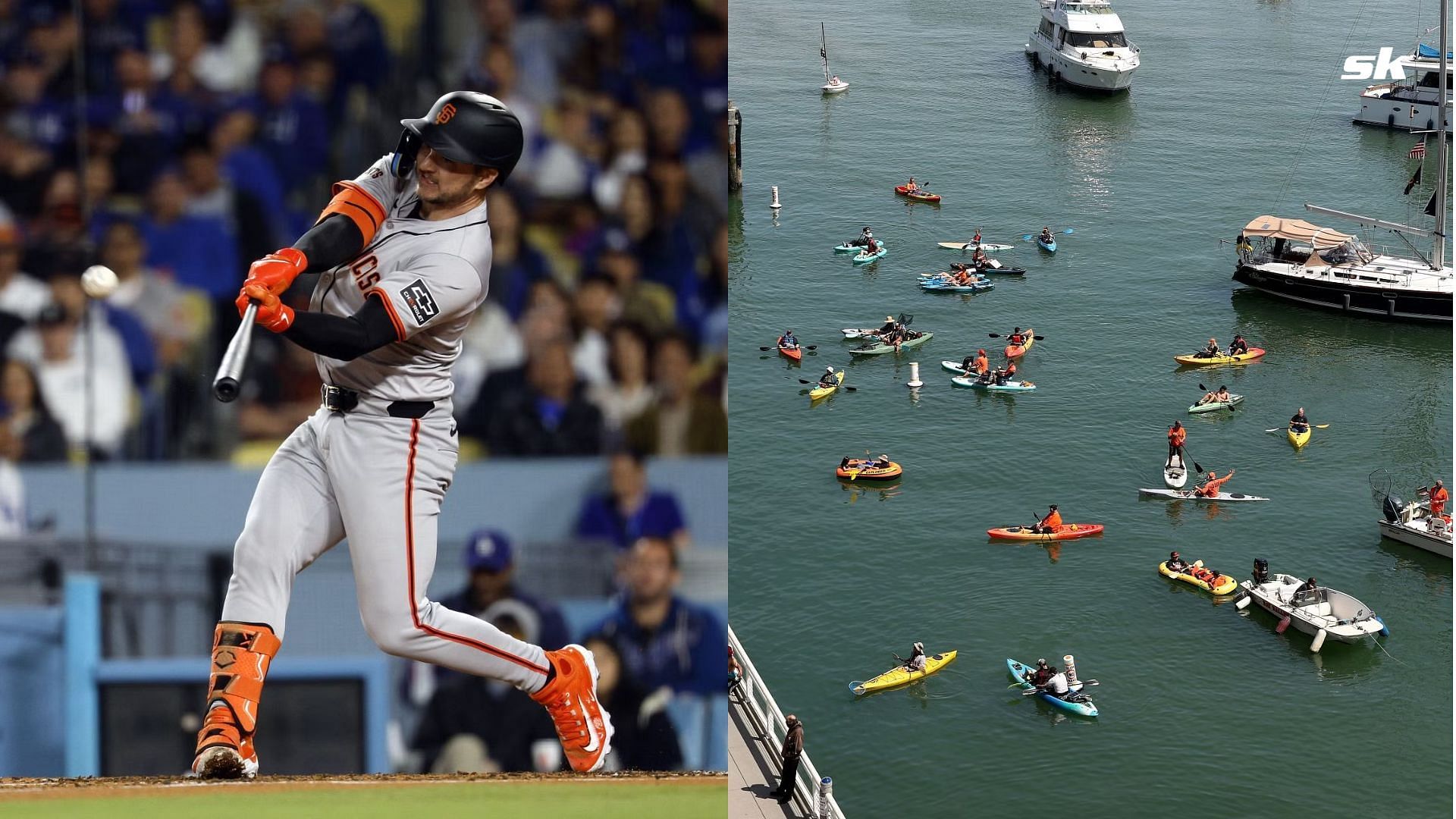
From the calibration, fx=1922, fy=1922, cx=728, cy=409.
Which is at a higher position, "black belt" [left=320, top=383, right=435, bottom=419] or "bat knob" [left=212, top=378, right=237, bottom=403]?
"bat knob" [left=212, top=378, right=237, bottom=403]

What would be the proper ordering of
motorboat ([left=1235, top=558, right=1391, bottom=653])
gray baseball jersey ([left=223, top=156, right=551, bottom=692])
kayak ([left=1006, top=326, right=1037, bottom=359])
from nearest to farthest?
gray baseball jersey ([left=223, top=156, right=551, bottom=692])
motorboat ([left=1235, top=558, right=1391, bottom=653])
kayak ([left=1006, top=326, right=1037, bottom=359])

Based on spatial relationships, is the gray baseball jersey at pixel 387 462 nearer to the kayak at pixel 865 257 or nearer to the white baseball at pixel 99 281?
the white baseball at pixel 99 281

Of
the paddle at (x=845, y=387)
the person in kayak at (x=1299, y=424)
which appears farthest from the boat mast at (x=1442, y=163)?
the paddle at (x=845, y=387)

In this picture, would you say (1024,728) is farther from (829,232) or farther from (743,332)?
(829,232)

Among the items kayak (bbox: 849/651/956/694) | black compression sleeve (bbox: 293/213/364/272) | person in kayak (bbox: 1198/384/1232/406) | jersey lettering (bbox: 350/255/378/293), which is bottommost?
kayak (bbox: 849/651/956/694)

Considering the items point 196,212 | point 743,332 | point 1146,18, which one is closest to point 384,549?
point 196,212

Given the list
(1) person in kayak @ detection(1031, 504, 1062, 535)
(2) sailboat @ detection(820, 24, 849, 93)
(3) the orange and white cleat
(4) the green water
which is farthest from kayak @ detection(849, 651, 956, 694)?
(2) sailboat @ detection(820, 24, 849, 93)

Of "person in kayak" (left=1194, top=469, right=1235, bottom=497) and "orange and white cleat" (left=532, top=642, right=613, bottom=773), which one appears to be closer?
"orange and white cleat" (left=532, top=642, right=613, bottom=773)

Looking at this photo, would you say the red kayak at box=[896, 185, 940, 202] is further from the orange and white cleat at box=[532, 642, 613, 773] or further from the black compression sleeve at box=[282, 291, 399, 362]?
the black compression sleeve at box=[282, 291, 399, 362]
